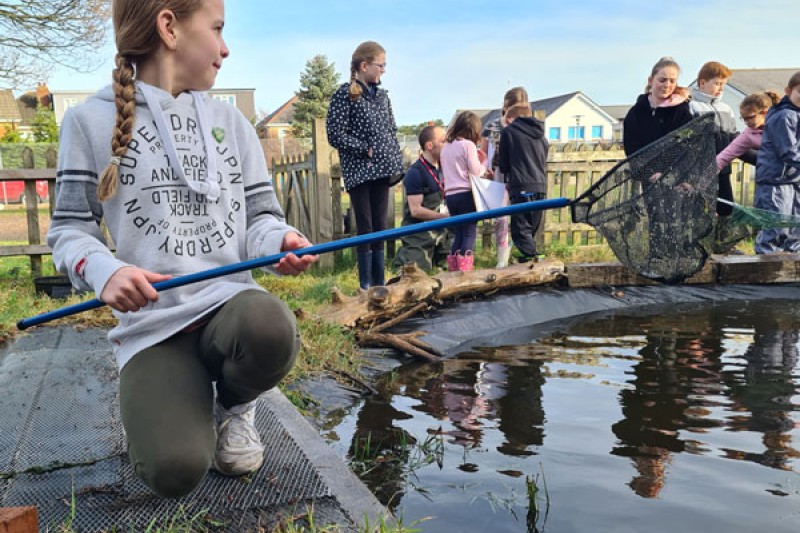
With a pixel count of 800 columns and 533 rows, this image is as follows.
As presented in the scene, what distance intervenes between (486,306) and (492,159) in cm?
294

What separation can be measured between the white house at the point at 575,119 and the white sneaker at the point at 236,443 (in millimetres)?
64024

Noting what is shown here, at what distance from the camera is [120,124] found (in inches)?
82.5

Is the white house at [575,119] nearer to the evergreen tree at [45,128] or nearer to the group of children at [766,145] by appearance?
the evergreen tree at [45,128]

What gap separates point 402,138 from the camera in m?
67.4

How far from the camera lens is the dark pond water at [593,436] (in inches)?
94.7

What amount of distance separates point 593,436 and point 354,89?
12.4 feet

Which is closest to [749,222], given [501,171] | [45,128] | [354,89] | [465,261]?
[501,171]

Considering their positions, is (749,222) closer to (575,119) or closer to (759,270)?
(759,270)

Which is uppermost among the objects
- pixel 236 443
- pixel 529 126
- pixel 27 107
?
pixel 27 107

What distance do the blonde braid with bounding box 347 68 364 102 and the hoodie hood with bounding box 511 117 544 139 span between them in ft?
6.81

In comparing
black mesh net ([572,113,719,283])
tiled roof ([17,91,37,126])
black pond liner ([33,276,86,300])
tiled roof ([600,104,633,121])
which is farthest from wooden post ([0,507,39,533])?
tiled roof ([600,104,633,121])

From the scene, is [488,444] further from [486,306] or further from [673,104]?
→ [673,104]

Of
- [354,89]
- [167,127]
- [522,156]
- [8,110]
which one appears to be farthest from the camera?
[8,110]

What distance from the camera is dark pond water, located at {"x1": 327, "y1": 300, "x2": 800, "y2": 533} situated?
94.7 inches
